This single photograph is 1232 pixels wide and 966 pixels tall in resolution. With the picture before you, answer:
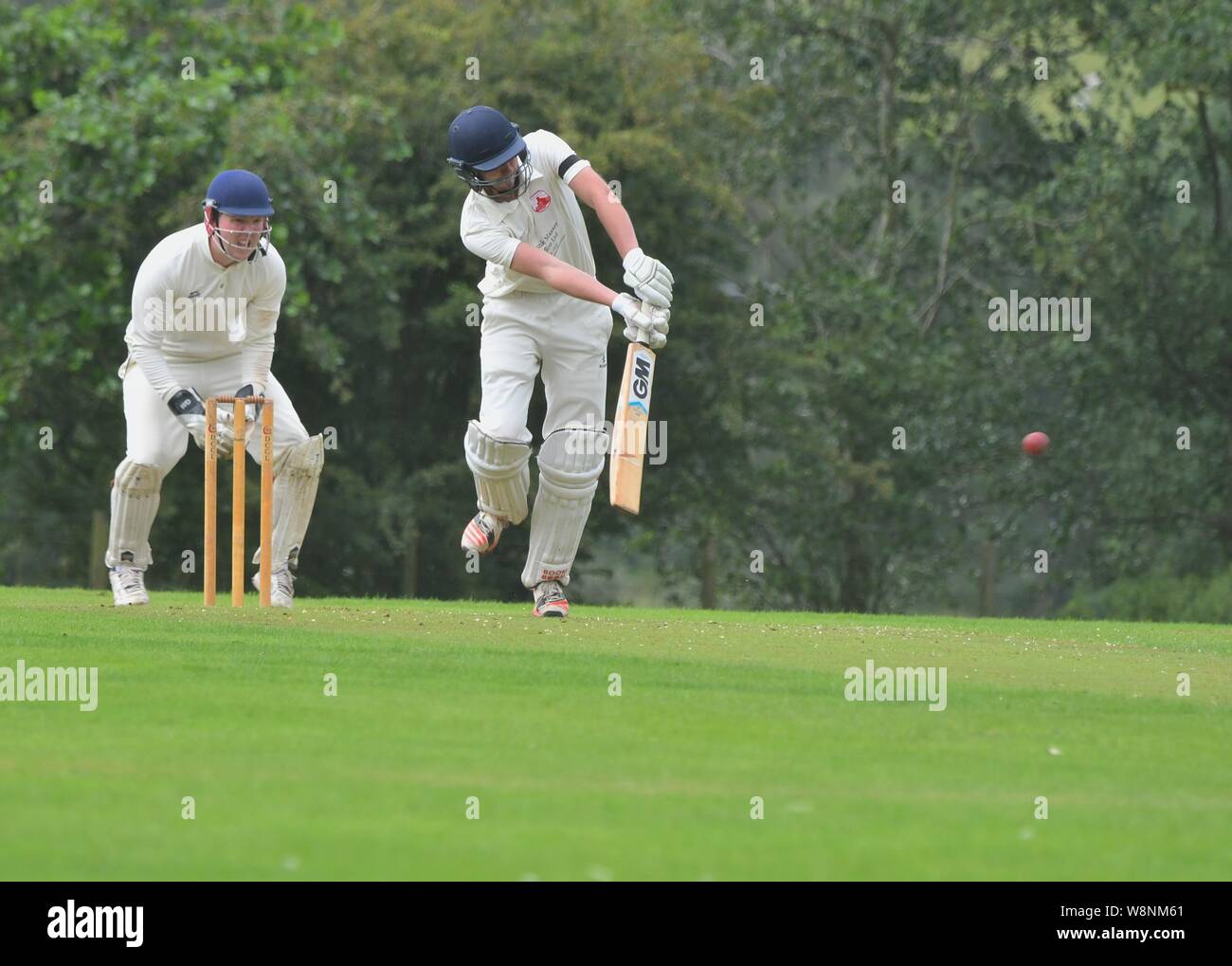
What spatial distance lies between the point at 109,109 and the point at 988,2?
11.4 meters

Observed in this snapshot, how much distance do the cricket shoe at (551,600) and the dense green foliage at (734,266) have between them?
10414 millimetres

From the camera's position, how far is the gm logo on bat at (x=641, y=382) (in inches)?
402

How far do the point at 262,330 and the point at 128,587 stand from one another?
1.46 meters

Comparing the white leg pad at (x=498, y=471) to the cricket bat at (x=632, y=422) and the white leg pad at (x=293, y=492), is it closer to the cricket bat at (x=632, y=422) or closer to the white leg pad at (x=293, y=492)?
the cricket bat at (x=632, y=422)

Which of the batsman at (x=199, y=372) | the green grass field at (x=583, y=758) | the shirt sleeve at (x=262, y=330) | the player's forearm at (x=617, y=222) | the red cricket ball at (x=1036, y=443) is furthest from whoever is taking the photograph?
the red cricket ball at (x=1036, y=443)

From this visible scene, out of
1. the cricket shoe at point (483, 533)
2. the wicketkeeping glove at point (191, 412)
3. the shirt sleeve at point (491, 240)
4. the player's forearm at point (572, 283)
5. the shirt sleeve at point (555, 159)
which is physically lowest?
the cricket shoe at point (483, 533)

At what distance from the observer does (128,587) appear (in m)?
11.0

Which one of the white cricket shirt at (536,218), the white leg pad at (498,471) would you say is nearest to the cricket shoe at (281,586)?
the white leg pad at (498,471)

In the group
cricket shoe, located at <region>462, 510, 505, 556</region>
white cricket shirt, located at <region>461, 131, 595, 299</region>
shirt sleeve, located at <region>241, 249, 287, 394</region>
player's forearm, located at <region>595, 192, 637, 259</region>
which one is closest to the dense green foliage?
shirt sleeve, located at <region>241, 249, 287, 394</region>

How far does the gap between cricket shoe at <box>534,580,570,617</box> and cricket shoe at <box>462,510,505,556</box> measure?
1.13 feet

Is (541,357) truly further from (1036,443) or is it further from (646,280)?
(1036,443)

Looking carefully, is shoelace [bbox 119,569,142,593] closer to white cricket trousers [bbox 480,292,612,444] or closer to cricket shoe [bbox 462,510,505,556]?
cricket shoe [bbox 462,510,505,556]

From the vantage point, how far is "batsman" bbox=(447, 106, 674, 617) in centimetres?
1005

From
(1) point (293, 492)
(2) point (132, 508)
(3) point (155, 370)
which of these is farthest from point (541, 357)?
(2) point (132, 508)
